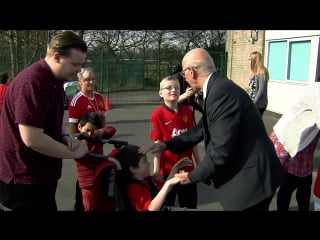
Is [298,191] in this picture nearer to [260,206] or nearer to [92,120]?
[260,206]

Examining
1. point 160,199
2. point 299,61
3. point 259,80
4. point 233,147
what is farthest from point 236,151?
Answer: point 299,61

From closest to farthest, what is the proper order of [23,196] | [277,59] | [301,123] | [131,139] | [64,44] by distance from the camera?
[64,44] → [23,196] → [301,123] → [131,139] → [277,59]

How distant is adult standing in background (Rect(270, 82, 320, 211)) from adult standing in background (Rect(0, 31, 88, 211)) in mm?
1862

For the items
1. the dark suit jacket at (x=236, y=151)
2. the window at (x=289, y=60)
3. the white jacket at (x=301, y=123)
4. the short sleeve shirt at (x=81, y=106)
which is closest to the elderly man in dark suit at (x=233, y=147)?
the dark suit jacket at (x=236, y=151)

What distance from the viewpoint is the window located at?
433 inches

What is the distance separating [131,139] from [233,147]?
238 inches

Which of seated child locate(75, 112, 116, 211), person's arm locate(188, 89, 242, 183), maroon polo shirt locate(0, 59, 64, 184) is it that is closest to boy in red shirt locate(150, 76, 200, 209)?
seated child locate(75, 112, 116, 211)

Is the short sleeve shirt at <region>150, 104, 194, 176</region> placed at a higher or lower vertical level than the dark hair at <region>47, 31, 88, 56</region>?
lower

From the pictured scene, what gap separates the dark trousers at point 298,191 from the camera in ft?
12.1

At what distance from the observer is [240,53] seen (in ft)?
52.9

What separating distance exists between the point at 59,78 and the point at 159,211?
1132mm

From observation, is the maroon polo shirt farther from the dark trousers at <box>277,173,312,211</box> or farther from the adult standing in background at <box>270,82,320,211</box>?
the dark trousers at <box>277,173,312,211</box>

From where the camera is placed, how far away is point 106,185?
2.66 metres

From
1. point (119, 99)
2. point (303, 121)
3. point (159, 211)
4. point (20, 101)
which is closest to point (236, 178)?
point (159, 211)
